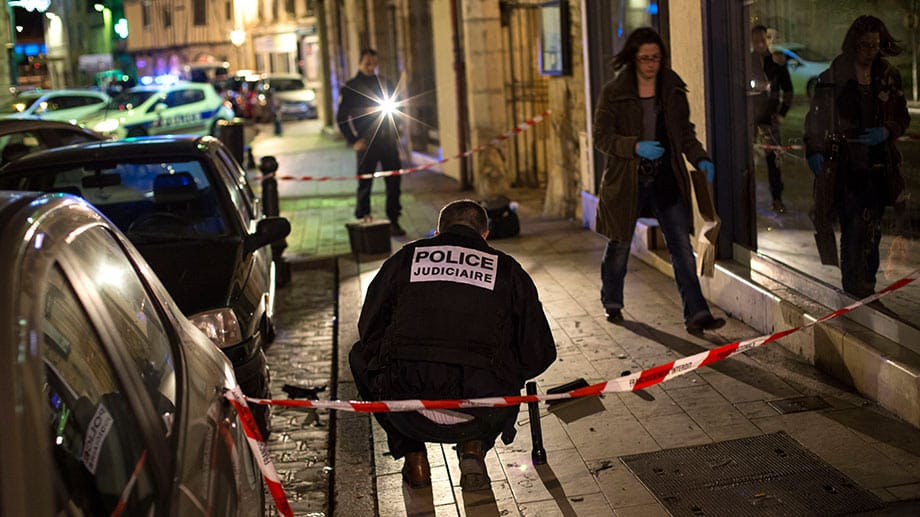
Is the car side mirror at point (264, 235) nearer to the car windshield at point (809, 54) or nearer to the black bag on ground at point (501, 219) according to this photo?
the car windshield at point (809, 54)

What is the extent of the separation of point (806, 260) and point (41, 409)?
6.10m

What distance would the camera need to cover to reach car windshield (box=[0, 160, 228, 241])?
24.6 ft

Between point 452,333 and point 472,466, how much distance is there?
694 mm

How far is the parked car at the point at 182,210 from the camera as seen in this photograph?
6.84 metres

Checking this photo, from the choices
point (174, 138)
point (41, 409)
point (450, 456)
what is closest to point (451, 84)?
point (174, 138)

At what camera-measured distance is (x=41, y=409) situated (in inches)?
84.4

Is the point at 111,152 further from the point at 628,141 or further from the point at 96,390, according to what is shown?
the point at 96,390

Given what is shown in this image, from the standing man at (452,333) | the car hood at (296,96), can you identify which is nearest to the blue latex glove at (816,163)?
the standing man at (452,333)

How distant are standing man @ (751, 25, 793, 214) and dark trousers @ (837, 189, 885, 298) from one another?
1009mm

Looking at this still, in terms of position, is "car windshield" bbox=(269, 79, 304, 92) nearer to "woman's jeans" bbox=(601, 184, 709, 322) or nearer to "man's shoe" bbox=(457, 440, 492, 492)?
"woman's jeans" bbox=(601, 184, 709, 322)

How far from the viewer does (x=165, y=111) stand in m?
25.5

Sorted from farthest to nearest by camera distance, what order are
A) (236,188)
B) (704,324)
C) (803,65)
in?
(236,188) → (704,324) → (803,65)

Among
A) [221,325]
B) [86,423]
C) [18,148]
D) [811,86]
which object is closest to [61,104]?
[18,148]

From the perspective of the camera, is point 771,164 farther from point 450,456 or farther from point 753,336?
point 450,456
